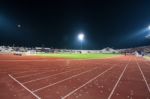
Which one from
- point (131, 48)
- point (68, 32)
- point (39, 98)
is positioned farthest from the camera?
point (131, 48)

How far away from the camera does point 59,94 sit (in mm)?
7668

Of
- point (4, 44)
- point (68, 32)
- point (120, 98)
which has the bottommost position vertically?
point (120, 98)

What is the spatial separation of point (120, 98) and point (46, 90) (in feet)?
10.3

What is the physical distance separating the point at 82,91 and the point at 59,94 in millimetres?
1186

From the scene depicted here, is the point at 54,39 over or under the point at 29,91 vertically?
over

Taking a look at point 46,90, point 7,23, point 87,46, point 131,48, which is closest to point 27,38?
point 7,23

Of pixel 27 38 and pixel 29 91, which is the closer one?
pixel 29 91

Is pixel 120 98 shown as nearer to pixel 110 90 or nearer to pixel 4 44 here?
pixel 110 90

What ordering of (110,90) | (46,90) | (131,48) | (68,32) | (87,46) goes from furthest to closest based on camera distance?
(131,48), (87,46), (68,32), (110,90), (46,90)

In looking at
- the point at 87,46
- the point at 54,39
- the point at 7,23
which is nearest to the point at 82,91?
the point at 7,23

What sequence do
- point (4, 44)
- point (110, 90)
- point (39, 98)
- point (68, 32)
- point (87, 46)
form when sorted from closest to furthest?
point (39, 98), point (110, 90), point (4, 44), point (68, 32), point (87, 46)

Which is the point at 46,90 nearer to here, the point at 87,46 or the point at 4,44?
the point at 4,44

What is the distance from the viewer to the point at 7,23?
73438 millimetres

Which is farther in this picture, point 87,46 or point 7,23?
point 87,46
